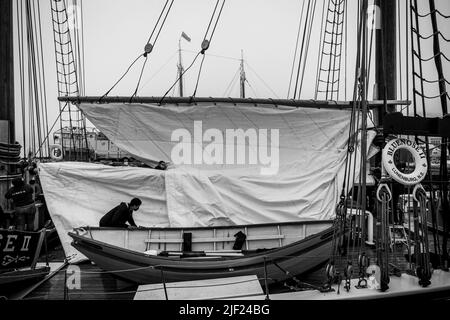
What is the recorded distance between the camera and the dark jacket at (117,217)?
6230 millimetres

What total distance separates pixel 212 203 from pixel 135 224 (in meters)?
1.63

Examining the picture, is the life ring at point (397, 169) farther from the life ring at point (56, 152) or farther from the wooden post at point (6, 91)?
the life ring at point (56, 152)

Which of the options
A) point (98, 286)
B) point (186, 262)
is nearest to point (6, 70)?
point (98, 286)

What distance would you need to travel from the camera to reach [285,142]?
749 centimetres

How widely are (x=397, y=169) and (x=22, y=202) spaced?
7653 mm

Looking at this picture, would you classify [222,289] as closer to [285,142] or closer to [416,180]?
[416,180]

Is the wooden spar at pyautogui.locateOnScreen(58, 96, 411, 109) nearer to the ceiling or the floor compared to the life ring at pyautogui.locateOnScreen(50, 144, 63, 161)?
nearer to the ceiling

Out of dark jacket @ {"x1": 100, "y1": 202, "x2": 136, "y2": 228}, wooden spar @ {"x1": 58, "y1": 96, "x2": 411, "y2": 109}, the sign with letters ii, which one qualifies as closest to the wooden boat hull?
the sign with letters ii

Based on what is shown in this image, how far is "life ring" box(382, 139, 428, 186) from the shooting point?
3.71m

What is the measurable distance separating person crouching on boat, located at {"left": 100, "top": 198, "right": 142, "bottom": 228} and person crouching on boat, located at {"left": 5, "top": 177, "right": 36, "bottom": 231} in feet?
8.04

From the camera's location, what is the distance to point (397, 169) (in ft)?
12.5

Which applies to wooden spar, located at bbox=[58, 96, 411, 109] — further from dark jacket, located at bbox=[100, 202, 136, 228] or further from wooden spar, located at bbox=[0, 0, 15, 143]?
dark jacket, located at bbox=[100, 202, 136, 228]
